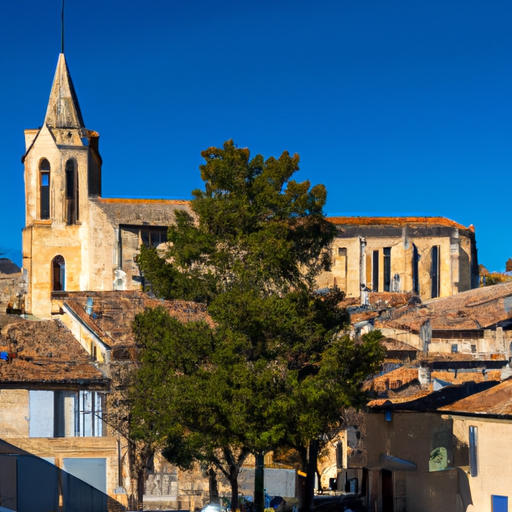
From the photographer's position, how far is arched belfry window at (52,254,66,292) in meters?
45.8

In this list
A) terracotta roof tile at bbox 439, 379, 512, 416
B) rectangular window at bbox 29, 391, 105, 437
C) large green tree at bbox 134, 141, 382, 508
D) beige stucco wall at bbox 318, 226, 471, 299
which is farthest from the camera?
beige stucco wall at bbox 318, 226, 471, 299

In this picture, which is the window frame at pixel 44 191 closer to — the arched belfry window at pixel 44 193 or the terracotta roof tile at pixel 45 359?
the arched belfry window at pixel 44 193

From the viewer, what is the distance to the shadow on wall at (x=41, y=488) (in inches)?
953

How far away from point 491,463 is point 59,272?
27.2 m

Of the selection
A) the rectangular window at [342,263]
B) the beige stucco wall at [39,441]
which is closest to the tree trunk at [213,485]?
the beige stucco wall at [39,441]

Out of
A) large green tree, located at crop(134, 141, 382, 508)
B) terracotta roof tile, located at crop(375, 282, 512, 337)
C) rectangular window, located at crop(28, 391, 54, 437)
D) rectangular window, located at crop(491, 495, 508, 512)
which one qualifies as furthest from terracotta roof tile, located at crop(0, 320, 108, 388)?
terracotta roof tile, located at crop(375, 282, 512, 337)

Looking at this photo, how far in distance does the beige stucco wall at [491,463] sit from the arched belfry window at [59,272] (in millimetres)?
25950

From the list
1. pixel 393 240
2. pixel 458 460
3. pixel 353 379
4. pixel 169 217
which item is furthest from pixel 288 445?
pixel 393 240

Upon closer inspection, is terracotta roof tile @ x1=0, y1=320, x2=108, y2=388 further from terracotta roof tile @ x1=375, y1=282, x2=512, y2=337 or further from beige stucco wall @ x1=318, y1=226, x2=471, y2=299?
beige stucco wall @ x1=318, y1=226, x2=471, y2=299

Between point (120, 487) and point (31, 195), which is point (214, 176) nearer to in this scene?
point (120, 487)

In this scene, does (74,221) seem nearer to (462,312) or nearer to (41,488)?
(462,312)

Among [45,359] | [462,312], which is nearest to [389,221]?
[462,312]

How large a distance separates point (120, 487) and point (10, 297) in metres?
22.2

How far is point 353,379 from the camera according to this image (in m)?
22.5
